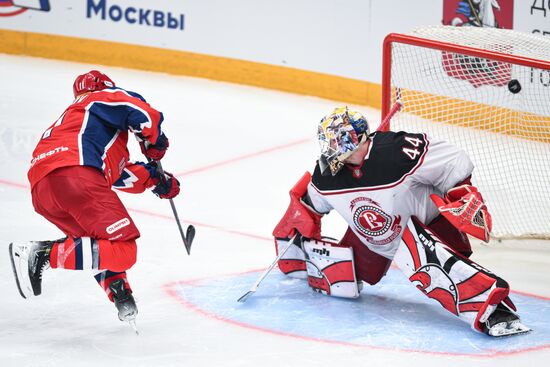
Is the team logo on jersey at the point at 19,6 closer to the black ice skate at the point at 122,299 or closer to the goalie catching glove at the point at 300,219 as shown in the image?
the goalie catching glove at the point at 300,219

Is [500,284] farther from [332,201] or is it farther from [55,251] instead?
[55,251]

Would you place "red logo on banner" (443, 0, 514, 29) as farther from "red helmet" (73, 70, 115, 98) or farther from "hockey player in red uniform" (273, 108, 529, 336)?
"red helmet" (73, 70, 115, 98)

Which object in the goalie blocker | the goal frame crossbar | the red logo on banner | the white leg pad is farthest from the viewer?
the red logo on banner

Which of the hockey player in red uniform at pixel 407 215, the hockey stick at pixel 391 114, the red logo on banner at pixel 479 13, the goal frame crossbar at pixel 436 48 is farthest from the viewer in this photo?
the red logo on banner at pixel 479 13

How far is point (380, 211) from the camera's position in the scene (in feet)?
12.4

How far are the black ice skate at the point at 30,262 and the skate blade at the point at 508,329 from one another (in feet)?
5.06

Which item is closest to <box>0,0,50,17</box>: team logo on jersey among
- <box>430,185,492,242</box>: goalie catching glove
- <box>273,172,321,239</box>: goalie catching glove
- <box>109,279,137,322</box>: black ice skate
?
<box>273,172,321,239</box>: goalie catching glove

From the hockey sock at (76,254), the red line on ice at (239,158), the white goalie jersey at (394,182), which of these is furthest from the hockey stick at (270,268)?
the red line on ice at (239,158)

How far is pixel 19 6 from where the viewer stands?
26.3ft

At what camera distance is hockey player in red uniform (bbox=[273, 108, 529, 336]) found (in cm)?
360

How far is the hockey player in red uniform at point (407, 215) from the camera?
360cm

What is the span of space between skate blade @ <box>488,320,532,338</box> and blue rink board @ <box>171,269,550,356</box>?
0.02 m

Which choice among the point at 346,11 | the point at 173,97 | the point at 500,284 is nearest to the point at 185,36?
the point at 173,97

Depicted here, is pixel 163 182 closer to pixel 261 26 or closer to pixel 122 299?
pixel 122 299
